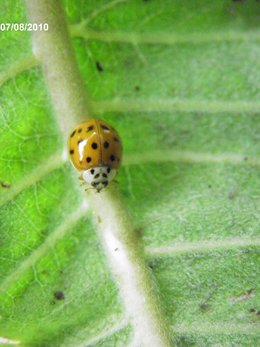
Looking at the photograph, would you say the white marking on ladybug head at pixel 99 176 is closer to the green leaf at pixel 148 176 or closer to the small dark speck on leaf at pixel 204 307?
the green leaf at pixel 148 176

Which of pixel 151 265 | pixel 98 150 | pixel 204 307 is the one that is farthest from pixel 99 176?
pixel 204 307

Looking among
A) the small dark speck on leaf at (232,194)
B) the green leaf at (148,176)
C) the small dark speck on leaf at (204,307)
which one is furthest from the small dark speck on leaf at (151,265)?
the small dark speck on leaf at (232,194)

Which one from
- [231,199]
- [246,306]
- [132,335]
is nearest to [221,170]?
[231,199]

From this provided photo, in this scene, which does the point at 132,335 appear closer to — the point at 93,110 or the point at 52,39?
the point at 93,110

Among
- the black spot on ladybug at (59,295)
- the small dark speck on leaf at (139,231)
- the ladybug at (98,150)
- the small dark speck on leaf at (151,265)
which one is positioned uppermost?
the ladybug at (98,150)

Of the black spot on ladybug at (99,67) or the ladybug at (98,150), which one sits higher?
the black spot on ladybug at (99,67)
